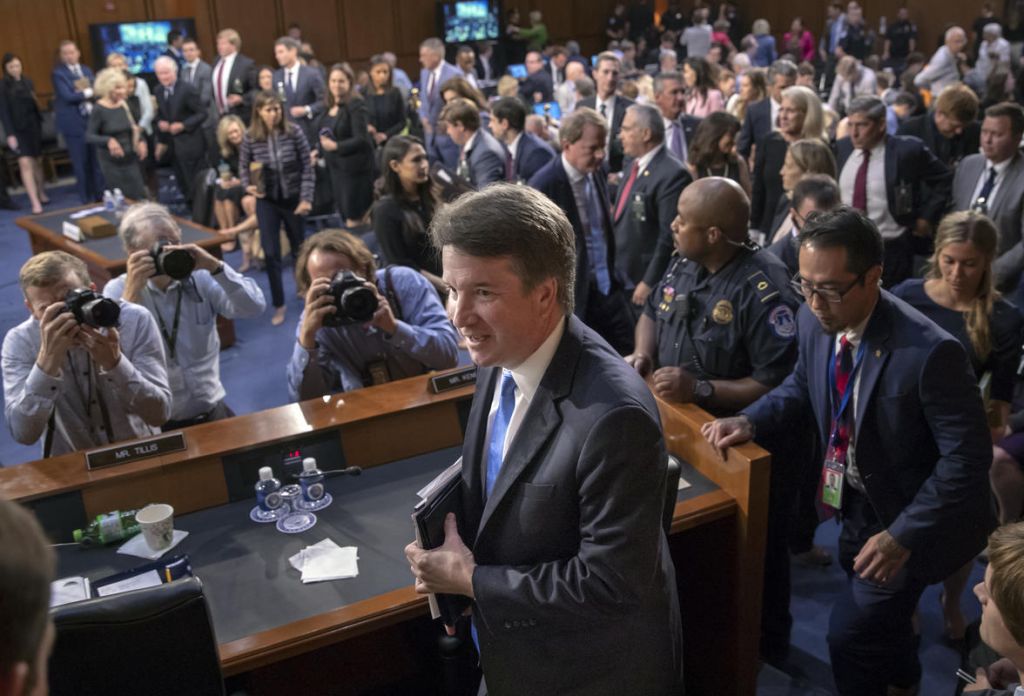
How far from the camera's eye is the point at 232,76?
9.11 meters

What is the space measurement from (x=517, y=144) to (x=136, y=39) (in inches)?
348

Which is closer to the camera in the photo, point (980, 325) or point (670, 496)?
point (670, 496)

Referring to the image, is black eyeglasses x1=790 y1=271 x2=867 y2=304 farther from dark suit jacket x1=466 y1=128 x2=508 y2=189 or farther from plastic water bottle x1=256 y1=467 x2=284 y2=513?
dark suit jacket x1=466 y1=128 x2=508 y2=189

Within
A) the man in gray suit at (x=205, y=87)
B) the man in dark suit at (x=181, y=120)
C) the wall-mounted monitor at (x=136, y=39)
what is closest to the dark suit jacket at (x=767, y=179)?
the man in dark suit at (x=181, y=120)

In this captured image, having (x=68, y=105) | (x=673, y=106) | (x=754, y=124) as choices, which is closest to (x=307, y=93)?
(x=68, y=105)

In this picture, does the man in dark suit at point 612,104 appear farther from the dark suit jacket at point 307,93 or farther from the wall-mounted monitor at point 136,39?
the wall-mounted monitor at point 136,39

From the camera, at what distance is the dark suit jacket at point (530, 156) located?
5.35 meters

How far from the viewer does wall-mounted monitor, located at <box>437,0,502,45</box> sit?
49.2 ft

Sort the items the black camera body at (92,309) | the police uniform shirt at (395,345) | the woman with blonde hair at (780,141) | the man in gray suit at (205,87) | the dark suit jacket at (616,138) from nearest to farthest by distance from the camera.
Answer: the black camera body at (92,309) < the police uniform shirt at (395,345) < the woman with blonde hair at (780,141) < the dark suit jacket at (616,138) < the man in gray suit at (205,87)

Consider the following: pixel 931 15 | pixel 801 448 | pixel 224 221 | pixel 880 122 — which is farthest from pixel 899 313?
pixel 931 15

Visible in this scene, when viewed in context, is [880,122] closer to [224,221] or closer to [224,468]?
[224,468]

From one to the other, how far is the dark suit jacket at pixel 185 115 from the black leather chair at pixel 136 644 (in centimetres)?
770

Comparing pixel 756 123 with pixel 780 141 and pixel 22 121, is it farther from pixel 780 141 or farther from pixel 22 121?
pixel 22 121

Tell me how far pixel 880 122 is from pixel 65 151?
10.1m
